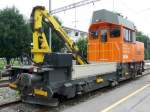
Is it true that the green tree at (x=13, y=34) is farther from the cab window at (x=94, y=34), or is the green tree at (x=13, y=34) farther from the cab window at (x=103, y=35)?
the cab window at (x=103, y=35)

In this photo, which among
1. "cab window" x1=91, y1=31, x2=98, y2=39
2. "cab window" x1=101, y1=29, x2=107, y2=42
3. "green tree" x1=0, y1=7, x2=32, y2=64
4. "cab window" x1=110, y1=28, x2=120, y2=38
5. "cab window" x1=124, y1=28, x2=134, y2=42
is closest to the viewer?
"cab window" x1=110, y1=28, x2=120, y2=38

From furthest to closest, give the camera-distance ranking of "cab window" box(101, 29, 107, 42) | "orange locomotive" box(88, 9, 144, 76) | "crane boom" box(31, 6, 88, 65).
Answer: "cab window" box(101, 29, 107, 42) < "orange locomotive" box(88, 9, 144, 76) < "crane boom" box(31, 6, 88, 65)

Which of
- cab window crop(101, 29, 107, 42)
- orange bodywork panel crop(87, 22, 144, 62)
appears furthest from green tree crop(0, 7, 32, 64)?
cab window crop(101, 29, 107, 42)

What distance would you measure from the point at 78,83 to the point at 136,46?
31.5 feet

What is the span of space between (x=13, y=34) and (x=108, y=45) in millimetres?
14831

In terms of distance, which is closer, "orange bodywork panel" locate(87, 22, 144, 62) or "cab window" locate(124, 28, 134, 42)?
"orange bodywork panel" locate(87, 22, 144, 62)

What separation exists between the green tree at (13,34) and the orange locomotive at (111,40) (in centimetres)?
1328

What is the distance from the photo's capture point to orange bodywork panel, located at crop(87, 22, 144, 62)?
16.8 metres

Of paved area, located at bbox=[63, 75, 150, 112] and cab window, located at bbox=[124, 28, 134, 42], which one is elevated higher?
cab window, located at bbox=[124, 28, 134, 42]

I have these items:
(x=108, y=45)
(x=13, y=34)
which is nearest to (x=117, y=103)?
(x=108, y=45)

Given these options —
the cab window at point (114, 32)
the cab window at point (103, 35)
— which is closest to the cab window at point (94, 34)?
the cab window at point (103, 35)

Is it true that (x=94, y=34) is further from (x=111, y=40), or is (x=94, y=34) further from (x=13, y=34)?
(x=13, y=34)

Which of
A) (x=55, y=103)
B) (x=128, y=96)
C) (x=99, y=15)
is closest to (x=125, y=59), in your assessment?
(x=99, y=15)

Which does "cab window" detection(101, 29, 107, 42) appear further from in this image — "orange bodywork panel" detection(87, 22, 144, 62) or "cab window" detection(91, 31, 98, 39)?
"cab window" detection(91, 31, 98, 39)
